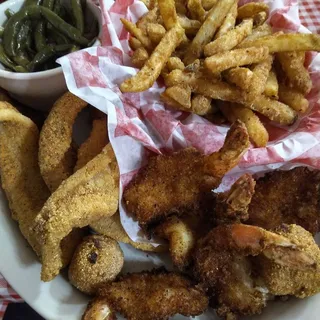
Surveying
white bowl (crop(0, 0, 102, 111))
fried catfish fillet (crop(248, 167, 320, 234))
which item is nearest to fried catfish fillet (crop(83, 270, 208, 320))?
fried catfish fillet (crop(248, 167, 320, 234))

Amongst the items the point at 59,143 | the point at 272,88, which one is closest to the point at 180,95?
the point at 272,88

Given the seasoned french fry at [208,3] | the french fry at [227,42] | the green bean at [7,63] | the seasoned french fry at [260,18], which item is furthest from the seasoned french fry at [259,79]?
the green bean at [7,63]

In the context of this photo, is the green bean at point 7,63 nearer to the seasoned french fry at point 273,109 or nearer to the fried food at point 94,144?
the fried food at point 94,144

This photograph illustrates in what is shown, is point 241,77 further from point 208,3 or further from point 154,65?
point 208,3

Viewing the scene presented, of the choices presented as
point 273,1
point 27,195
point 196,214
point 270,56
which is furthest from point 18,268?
point 273,1

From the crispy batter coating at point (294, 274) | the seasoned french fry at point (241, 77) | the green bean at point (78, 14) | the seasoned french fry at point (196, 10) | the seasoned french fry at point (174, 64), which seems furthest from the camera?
the green bean at point (78, 14)
